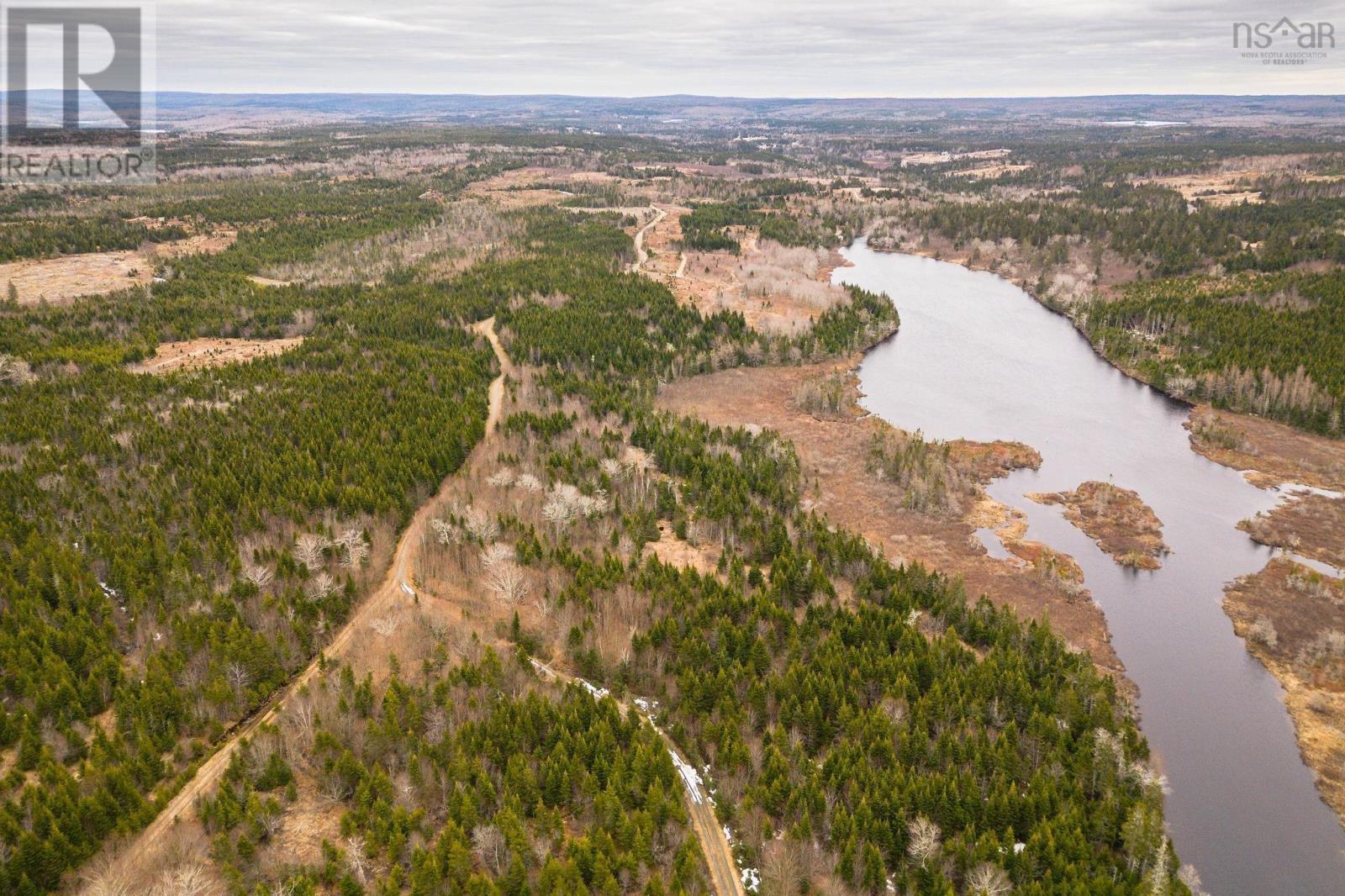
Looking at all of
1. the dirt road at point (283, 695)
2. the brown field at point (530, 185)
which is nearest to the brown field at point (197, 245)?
the brown field at point (530, 185)

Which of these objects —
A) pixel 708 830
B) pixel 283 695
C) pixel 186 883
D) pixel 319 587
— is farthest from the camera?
pixel 319 587

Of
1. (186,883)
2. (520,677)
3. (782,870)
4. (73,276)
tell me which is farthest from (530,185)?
(782,870)

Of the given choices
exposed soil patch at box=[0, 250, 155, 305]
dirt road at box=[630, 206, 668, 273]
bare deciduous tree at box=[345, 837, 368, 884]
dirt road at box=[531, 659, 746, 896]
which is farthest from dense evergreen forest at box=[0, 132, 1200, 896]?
dirt road at box=[630, 206, 668, 273]

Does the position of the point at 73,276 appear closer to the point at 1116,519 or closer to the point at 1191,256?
the point at 1116,519

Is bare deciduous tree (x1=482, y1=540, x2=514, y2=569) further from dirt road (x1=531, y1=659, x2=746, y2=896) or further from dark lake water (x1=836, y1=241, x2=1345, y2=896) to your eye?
dark lake water (x1=836, y1=241, x2=1345, y2=896)

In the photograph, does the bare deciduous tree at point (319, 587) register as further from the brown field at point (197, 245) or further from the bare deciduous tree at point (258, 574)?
the brown field at point (197, 245)

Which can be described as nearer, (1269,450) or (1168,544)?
(1168,544)

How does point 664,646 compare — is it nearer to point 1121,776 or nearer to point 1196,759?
point 1121,776
